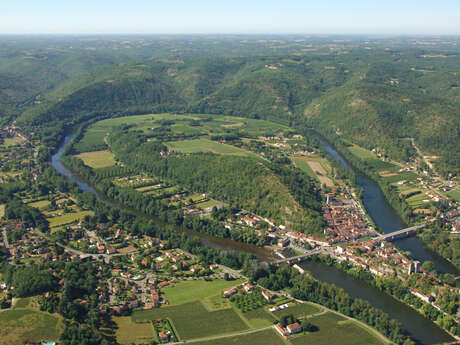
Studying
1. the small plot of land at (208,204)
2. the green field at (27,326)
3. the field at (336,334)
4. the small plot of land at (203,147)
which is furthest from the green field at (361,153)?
the green field at (27,326)

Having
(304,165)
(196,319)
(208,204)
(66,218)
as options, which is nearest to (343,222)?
(208,204)

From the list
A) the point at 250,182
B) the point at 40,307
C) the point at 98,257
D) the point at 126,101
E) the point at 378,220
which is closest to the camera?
the point at 40,307

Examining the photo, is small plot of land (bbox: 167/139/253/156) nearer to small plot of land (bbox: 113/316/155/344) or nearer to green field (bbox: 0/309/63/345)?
small plot of land (bbox: 113/316/155/344)

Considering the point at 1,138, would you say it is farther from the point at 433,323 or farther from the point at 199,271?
the point at 433,323

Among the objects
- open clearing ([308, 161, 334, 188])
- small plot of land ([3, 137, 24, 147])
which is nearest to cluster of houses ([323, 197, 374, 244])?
open clearing ([308, 161, 334, 188])

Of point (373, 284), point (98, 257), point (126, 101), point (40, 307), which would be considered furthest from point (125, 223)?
point (126, 101)

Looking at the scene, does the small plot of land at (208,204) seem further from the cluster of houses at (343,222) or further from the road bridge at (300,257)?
the road bridge at (300,257)
